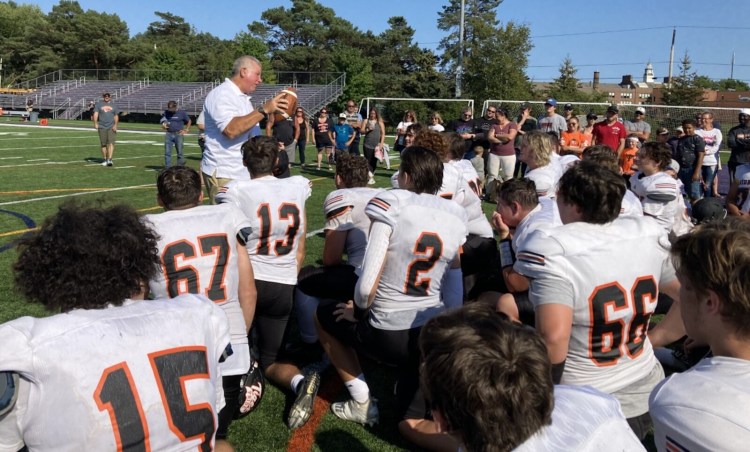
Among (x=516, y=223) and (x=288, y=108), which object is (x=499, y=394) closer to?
(x=516, y=223)

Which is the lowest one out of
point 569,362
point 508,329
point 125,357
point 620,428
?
point 569,362

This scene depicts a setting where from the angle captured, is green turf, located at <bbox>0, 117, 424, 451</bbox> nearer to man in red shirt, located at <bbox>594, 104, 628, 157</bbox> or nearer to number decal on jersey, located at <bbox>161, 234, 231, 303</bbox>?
number decal on jersey, located at <bbox>161, 234, 231, 303</bbox>

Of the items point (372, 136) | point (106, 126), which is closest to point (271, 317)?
point (372, 136)

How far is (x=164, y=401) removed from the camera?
6.01ft

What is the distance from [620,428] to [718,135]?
43.0 feet

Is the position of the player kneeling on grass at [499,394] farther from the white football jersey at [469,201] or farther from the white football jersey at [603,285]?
the white football jersey at [469,201]

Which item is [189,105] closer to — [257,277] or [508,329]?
[257,277]

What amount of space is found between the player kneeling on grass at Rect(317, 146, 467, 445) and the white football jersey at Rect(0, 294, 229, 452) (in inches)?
61.8

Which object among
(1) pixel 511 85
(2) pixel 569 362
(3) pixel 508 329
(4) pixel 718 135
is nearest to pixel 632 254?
(2) pixel 569 362

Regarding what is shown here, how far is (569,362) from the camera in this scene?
2.78 meters

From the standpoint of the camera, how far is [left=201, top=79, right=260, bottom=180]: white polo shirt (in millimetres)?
5297

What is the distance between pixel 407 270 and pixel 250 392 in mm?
1270

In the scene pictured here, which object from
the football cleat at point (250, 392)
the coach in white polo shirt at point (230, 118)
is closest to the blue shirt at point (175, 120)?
the coach in white polo shirt at point (230, 118)

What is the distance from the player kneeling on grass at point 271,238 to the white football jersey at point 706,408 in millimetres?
2786
